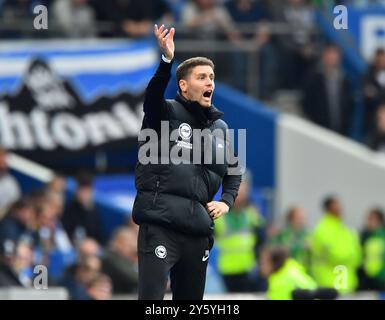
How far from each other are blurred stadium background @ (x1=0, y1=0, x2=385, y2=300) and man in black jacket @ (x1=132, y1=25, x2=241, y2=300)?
495 cm

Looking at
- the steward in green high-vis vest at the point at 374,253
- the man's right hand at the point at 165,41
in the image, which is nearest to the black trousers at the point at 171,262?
the man's right hand at the point at 165,41

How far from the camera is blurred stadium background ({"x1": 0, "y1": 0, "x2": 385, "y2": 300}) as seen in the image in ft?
Result: 55.4

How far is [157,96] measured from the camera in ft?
32.2

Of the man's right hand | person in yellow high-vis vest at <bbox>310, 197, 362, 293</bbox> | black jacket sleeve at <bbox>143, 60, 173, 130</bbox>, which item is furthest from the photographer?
person in yellow high-vis vest at <bbox>310, 197, 362, 293</bbox>

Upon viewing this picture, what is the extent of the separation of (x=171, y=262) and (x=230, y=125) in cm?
902

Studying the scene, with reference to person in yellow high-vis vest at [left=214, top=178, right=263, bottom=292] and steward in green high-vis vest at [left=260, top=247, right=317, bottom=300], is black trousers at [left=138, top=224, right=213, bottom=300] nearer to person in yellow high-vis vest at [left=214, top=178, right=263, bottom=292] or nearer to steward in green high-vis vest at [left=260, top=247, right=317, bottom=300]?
steward in green high-vis vest at [left=260, top=247, right=317, bottom=300]

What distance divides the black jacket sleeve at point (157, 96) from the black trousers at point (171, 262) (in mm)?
649

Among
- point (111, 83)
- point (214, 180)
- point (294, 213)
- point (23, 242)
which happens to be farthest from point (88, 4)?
point (214, 180)

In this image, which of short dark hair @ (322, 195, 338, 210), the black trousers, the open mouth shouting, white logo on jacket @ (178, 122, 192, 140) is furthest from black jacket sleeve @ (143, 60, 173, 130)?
short dark hair @ (322, 195, 338, 210)

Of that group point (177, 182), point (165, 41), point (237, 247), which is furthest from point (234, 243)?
point (165, 41)

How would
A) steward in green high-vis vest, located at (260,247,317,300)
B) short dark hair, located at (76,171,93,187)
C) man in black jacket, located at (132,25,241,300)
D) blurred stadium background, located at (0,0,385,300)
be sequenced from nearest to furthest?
man in black jacket, located at (132,25,241,300)
steward in green high-vis vest, located at (260,247,317,300)
blurred stadium background, located at (0,0,385,300)
short dark hair, located at (76,171,93,187)

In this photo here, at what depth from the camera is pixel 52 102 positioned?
18328 mm

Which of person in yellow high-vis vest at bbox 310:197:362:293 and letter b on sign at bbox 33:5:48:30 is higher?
letter b on sign at bbox 33:5:48:30
